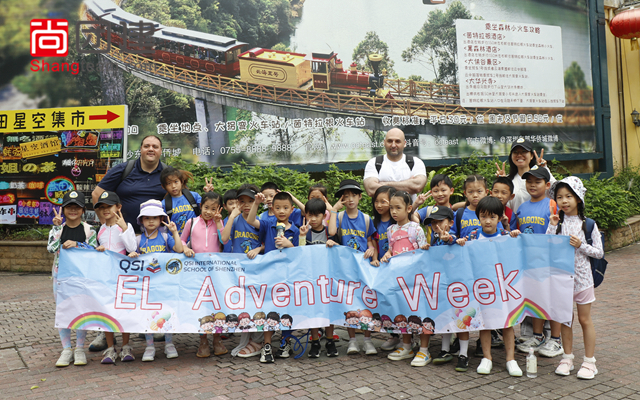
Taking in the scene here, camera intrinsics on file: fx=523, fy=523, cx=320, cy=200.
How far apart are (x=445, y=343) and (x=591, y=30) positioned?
12.9 m

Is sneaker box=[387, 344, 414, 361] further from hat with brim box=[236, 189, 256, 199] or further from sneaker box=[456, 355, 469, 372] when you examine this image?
hat with brim box=[236, 189, 256, 199]

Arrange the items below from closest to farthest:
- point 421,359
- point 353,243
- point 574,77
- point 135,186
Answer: point 421,359
point 353,243
point 135,186
point 574,77

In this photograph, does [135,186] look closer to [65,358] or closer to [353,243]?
[65,358]

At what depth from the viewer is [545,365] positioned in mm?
4715

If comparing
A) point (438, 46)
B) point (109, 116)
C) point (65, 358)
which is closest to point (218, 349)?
point (65, 358)

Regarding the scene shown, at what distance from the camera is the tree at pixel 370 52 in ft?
39.7

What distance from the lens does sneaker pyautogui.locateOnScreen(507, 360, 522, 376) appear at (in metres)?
4.43

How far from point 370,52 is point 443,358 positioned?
8885 millimetres

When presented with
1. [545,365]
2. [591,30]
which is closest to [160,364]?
[545,365]

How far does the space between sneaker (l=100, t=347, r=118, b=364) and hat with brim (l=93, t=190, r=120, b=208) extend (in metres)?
1.41

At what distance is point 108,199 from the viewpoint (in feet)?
16.7

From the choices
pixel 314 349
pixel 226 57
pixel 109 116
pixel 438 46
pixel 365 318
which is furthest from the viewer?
pixel 438 46

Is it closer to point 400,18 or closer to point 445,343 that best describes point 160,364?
point 445,343

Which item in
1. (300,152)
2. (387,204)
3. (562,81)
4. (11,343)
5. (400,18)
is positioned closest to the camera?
(387,204)
